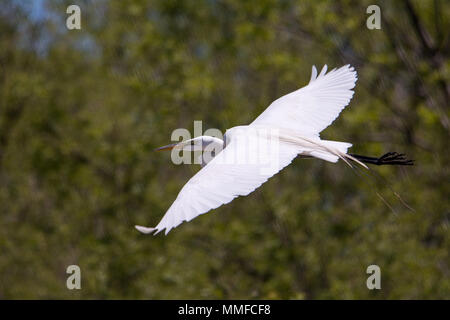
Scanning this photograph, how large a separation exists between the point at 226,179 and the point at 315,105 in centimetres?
184

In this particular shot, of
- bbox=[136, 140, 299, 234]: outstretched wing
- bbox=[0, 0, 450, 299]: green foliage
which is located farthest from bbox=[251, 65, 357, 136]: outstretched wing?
bbox=[0, 0, 450, 299]: green foliage

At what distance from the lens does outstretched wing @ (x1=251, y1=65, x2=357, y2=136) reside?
5.61 m

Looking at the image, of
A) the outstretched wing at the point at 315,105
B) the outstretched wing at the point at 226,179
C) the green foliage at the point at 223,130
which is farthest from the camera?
the green foliage at the point at 223,130

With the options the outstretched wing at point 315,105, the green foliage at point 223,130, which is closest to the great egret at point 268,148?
the outstretched wing at point 315,105

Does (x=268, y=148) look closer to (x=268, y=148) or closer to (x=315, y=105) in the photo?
(x=268, y=148)

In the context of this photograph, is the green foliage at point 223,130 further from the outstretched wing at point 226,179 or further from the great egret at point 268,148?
the outstretched wing at point 226,179

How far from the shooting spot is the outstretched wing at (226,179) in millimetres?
3925

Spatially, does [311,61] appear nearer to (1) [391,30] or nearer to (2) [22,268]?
(1) [391,30]

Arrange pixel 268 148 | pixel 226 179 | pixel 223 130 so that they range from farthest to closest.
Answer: pixel 223 130 < pixel 268 148 < pixel 226 179

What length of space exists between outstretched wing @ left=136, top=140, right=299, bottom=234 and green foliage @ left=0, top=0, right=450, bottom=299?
180 inches

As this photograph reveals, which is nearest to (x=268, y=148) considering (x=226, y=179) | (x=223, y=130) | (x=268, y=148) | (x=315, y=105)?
(x=268, y=148)

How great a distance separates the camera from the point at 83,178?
12.9 metres

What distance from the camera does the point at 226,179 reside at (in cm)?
430

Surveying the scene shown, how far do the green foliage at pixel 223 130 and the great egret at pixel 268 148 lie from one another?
3.19 m
